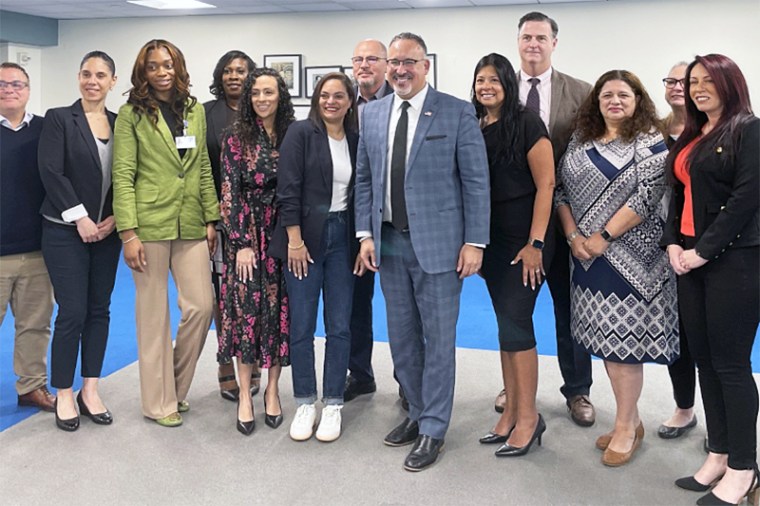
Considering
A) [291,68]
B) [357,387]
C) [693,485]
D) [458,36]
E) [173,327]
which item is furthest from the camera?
[291,68]

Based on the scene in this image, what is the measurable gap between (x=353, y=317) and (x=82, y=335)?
124 cm

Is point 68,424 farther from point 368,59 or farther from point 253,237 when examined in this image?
point 368,59

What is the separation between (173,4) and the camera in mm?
8133

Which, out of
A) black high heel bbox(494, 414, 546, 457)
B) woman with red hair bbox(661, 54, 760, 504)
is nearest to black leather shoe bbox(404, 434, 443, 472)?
black high heel bbox(494, 414, 546, 457)

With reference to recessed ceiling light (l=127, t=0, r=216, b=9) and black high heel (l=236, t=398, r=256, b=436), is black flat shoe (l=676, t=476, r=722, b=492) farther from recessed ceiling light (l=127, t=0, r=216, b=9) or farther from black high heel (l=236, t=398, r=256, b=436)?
recessed ceiling light (l=127, t=0, r=216, b=9)

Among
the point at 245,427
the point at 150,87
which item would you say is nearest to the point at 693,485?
the point at 245,427

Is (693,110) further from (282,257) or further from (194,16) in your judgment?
(194,16)

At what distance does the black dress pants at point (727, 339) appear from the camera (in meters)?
2.33

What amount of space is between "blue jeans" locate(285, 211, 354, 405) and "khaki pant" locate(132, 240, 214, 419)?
1.49 feet

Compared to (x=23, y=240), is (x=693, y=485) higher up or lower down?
lower down

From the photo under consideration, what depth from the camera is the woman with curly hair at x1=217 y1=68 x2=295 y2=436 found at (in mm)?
2996

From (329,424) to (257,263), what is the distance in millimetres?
736

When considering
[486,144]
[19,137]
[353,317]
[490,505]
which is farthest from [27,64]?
[490,505]

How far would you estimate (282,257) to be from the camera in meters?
2.96
